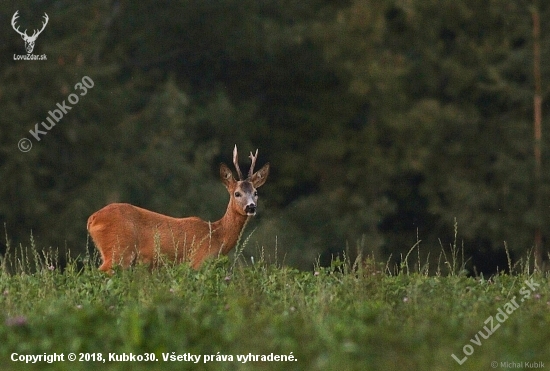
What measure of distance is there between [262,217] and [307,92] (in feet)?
17.5

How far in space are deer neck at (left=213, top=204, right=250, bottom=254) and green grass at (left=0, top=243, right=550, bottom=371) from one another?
243 centimetres

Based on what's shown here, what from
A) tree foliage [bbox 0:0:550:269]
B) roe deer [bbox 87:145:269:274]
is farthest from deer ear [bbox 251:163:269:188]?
tree foliage [bbox 0:0:550:269]

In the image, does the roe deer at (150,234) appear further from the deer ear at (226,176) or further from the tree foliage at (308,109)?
the tree foliage at (308,109)

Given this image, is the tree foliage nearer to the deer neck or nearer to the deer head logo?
the deer head logo

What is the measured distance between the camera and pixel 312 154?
29.3m

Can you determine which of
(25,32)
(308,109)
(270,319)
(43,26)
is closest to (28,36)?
(25,32)

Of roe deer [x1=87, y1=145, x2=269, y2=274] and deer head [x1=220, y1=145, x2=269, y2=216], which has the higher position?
deer head [x1=220, y1=145, x2=269, y2=216]

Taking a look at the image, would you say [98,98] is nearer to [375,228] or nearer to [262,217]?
[262,217]

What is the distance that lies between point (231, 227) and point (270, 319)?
5.03 metres

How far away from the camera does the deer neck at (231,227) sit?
11.9m

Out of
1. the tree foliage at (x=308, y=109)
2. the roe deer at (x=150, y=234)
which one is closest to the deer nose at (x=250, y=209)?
the roe deer at (x=150, y=234)

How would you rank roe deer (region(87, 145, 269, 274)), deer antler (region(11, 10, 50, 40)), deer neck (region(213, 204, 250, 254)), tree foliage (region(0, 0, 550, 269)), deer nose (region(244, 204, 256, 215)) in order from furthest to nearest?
tree foliage (region(0, 0, 550, 269)), deer antler (region(11, 10, 50, 40)), deer neck (region(213, 204, 250, 254)), deer nose (region(244, 204, 256, 215)), roe deer (region(87, 145, 269, 274))

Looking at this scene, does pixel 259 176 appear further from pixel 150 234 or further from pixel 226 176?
pixel 150 234

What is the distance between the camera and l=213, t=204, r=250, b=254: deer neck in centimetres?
1194
